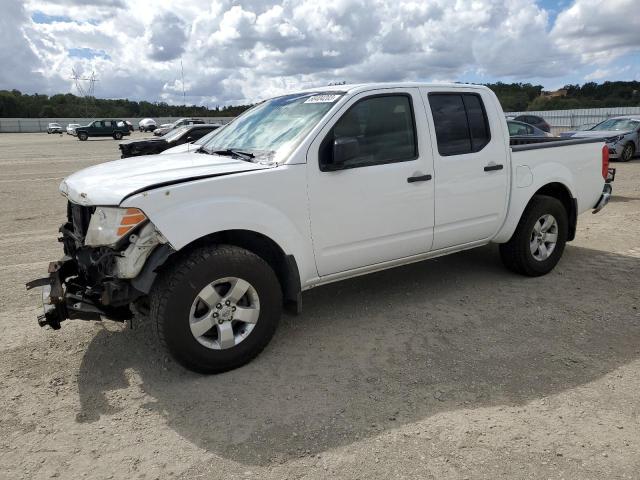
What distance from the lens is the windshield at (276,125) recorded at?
383 cm

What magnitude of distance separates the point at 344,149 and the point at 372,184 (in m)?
0.47

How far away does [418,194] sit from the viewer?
166 inches

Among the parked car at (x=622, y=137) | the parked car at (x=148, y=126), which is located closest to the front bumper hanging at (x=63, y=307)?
the parked car at (x=622, y=137)

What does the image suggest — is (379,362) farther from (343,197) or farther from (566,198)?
(566,198)

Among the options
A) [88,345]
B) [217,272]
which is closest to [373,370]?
[217,272]

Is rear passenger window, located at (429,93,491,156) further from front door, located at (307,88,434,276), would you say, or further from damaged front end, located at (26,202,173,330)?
damaged front end, located at (26,202,173,330)

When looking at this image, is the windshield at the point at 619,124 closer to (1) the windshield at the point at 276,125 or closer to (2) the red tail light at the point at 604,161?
(2) the red tail light at the point at 604,161

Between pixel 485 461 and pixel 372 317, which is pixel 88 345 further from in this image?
pixel 485 461

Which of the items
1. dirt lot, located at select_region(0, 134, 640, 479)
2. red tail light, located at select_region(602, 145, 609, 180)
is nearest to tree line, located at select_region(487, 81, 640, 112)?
red tail light, located at select_region(602, 145, 609, 180)

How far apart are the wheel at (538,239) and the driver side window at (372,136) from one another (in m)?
1.68

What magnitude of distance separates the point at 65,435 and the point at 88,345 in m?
1.15

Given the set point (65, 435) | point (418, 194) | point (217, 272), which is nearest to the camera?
point (65, 435)

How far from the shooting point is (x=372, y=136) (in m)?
4.03

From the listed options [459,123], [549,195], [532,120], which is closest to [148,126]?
[532,120]
